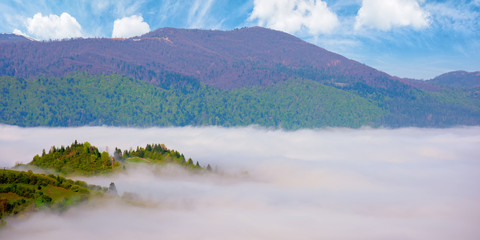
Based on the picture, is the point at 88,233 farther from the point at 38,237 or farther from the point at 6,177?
the point at 6,177

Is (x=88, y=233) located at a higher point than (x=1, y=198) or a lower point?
lower

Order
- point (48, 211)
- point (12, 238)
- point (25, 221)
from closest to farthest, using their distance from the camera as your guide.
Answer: point (12, 238) → point (25, 221) → point (48, 211)

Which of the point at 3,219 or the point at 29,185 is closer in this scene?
the point at 3,219

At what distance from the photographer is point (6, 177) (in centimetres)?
19850

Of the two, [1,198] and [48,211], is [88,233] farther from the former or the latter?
[1,198]

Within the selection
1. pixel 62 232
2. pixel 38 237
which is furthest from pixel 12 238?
pixel 62 232

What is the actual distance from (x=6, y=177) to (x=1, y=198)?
64.9ft

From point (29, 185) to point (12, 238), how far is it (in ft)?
117

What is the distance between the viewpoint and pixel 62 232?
604 ft

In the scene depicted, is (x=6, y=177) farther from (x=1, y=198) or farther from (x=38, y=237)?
(x=38, y=237)

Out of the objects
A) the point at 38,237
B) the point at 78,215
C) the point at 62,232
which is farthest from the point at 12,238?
the point at 78,215

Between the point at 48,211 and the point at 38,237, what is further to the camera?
the point at 48,211

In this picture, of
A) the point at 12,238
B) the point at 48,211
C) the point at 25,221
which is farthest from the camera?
the point at 48,211

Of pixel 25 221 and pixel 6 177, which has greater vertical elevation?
pixel 6 177
